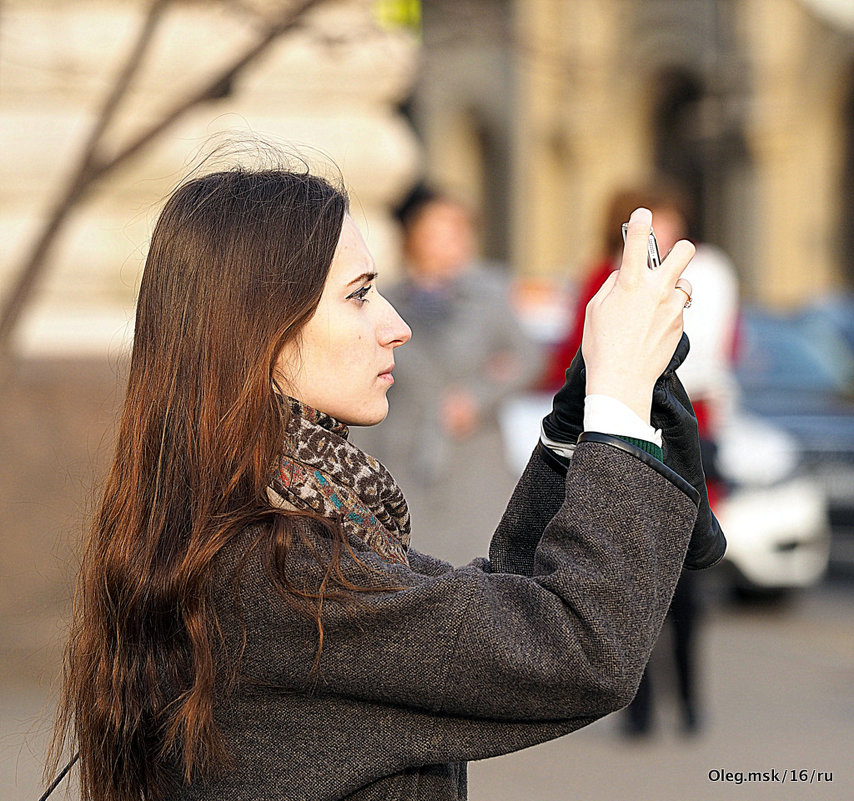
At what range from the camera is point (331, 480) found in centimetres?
158

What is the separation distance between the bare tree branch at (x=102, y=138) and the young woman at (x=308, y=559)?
2.47m

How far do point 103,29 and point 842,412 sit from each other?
441 cm

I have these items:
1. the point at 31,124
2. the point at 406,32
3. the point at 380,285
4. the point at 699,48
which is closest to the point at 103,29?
the point at 31,124

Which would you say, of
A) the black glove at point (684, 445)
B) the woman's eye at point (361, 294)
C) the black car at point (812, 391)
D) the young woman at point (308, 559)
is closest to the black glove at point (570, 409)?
the young woman at point (308, 559)

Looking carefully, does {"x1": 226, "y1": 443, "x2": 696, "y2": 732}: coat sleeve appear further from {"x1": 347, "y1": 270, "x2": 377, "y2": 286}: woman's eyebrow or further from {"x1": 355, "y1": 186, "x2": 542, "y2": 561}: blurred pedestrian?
{"x1": 355, "y1": 186, "x2": 542, "y2": 561}: blurred pedestrian

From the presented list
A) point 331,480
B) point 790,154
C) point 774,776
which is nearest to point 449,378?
point 774,776

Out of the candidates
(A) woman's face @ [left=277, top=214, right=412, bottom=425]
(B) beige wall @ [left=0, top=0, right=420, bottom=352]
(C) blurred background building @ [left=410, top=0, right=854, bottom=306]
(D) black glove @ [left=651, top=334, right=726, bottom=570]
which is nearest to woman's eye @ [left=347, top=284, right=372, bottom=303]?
(A) woman's face @ [left=277, top=214, right=412, bottom=425]

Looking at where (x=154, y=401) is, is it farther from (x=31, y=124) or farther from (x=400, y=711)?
(x=31, y=124)

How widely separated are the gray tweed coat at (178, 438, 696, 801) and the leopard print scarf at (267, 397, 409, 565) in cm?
9

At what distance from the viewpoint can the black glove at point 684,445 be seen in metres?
1.54

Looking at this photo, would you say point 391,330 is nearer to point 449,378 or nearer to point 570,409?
point 570,409

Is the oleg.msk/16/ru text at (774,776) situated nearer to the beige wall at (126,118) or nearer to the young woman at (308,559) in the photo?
the young woman at (308,559)

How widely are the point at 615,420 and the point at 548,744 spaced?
3.39m

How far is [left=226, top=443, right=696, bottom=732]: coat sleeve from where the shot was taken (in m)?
1.40
